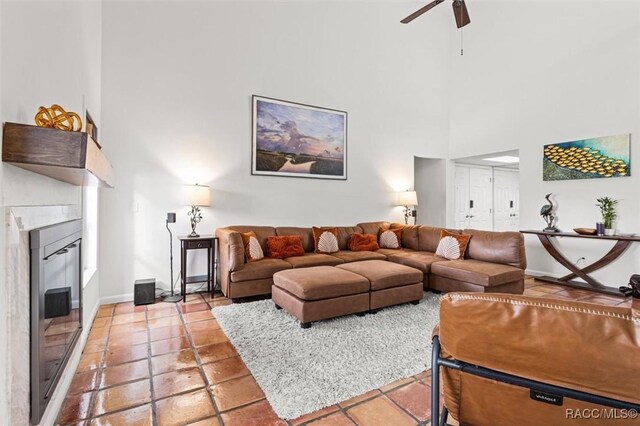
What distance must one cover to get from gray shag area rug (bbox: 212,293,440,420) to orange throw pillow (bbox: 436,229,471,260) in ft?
3.43

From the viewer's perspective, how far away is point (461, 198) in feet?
23.0

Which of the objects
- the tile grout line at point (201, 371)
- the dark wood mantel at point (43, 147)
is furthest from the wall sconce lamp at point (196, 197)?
the dark wood mantel at point (43, 147)

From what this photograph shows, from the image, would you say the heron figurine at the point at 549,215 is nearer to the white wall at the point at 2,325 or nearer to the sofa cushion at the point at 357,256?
the sofa cushion at the point at 357,256

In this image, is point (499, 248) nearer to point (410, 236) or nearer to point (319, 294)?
point (410, 236)

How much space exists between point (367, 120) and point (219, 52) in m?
2.75

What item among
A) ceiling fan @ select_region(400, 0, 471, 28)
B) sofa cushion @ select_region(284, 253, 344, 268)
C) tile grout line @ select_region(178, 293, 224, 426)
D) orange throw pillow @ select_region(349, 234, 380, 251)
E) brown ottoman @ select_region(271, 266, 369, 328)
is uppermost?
ceiling fan @ select_region(400, 0, 471, 28)

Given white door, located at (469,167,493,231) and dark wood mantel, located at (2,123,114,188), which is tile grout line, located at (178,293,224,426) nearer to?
dark wood mantel, located at (2,123,114,188)

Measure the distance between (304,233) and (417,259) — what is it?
1.68m

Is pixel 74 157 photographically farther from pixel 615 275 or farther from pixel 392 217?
pixel 615 275

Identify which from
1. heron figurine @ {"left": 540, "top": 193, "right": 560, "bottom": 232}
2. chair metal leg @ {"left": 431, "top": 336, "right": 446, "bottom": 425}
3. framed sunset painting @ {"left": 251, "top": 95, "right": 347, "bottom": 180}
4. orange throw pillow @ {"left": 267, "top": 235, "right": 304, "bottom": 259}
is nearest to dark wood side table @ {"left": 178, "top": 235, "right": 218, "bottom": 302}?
orange throw pillow @ {"left": 267, "top": 235, "right": 304, "bottom": 259}

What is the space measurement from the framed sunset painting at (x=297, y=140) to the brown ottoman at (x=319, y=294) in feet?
6.77

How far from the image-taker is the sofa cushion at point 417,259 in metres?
4.09

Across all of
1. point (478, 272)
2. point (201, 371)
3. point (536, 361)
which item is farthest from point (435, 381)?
point (478, 272)

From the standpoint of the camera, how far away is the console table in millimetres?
4070
